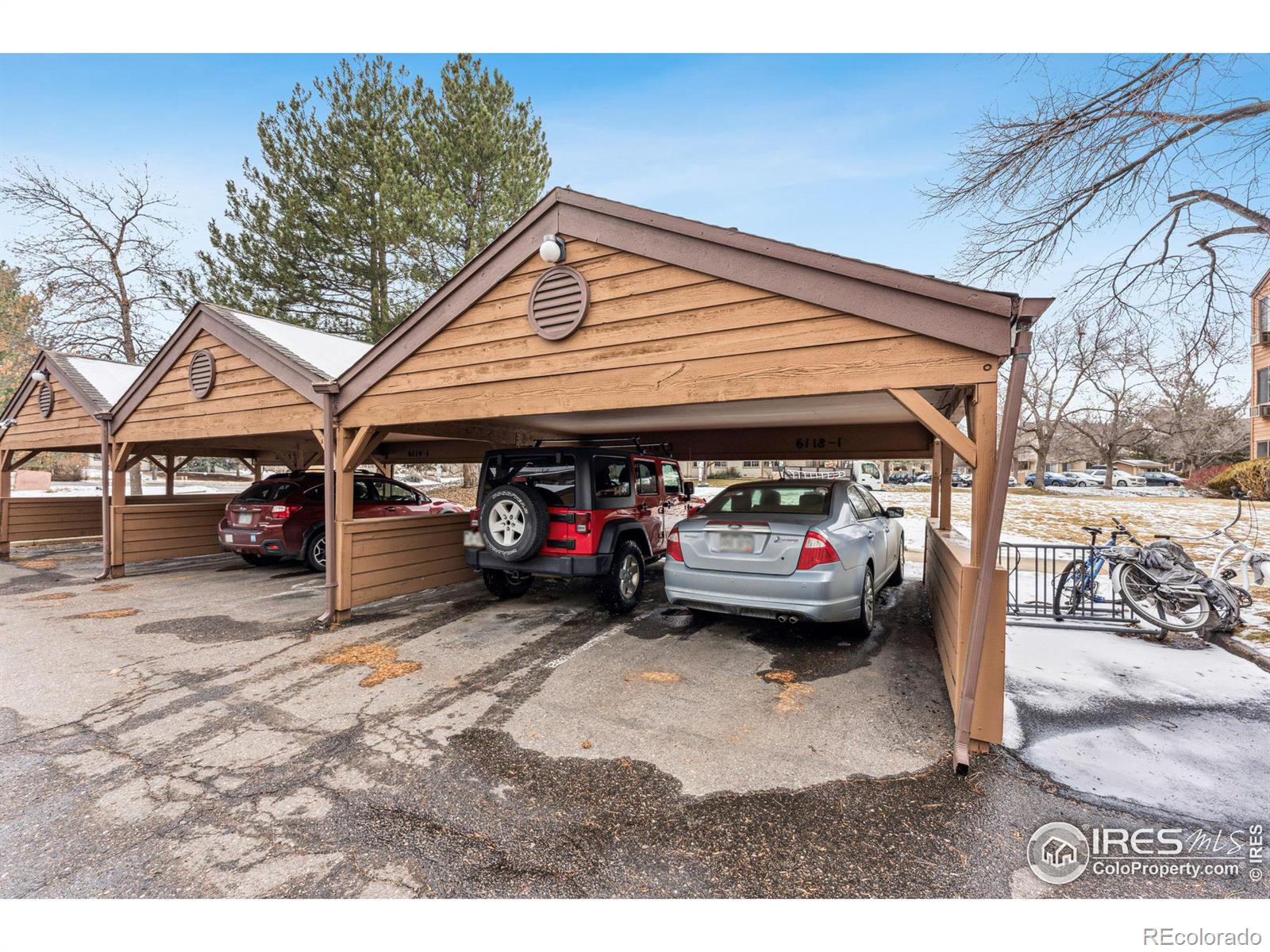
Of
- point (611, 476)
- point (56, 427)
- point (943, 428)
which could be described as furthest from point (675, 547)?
point (56, 427)

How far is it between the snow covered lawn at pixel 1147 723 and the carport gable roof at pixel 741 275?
239 cm

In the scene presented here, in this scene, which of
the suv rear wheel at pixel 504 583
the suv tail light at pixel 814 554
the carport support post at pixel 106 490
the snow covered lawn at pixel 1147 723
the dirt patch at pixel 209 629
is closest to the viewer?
the snow covered lawn at pixel 1147 723

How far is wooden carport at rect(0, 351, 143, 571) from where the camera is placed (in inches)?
375

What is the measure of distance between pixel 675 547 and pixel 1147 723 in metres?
3.46

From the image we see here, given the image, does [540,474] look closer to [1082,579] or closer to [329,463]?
[329,463]

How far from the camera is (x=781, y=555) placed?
4.60 metres

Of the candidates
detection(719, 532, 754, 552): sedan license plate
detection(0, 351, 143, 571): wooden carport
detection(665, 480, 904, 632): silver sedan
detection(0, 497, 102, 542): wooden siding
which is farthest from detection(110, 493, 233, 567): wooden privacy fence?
detection(719, 532, 754, 552): sedan license plate

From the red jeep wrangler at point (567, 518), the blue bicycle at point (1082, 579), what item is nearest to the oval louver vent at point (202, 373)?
the red jeep wrangler at point (567, 518)

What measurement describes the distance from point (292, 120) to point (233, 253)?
4.16m

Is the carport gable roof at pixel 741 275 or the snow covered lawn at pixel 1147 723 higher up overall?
the carport gable roof at pixel 741 275

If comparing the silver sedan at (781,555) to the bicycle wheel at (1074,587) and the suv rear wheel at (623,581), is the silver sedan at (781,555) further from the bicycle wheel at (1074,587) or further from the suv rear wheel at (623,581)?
the bicycle wheel at (1074,587)

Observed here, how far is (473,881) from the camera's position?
83.9 inches

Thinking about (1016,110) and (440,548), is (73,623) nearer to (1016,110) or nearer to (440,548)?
(440,548)

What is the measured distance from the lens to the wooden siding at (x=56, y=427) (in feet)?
31.7
